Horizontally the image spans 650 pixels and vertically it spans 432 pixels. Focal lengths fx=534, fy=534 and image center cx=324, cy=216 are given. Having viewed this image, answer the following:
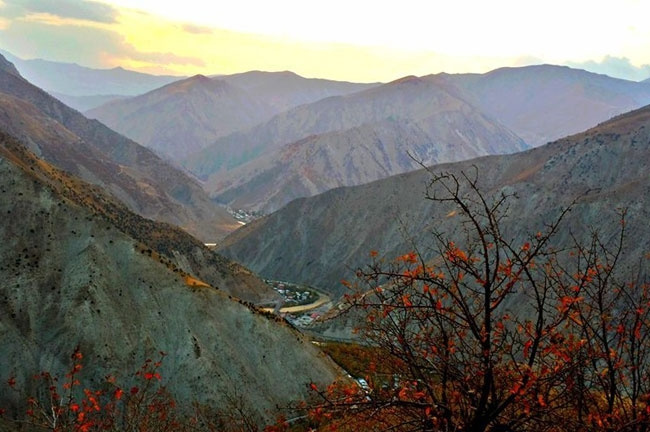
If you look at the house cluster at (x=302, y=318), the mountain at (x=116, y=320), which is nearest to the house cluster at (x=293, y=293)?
the house cluster at (x=302, y=318)

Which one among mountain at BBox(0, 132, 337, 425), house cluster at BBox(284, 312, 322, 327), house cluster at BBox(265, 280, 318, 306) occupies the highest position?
mountain at BBox(0, 132, 337, 425)

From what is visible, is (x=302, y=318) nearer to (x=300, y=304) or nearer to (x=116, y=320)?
(x=300, y=304)

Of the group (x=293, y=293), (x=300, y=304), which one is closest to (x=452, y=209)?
(x=300, y=304)

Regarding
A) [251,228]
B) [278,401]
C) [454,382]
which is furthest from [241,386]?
[251,228]

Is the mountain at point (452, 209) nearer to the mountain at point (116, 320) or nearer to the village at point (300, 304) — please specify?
the village at point (300, 304)

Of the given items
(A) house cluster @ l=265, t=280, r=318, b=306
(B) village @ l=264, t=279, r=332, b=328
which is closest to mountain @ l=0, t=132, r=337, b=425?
(B) village @ l=264, t=279, r=332, b=328

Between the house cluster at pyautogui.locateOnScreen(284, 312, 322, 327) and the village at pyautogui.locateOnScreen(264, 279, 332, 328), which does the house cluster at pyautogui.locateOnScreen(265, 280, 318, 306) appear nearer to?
the village at pyautogui.locateOnScreen(264, 279, 332, 328)
